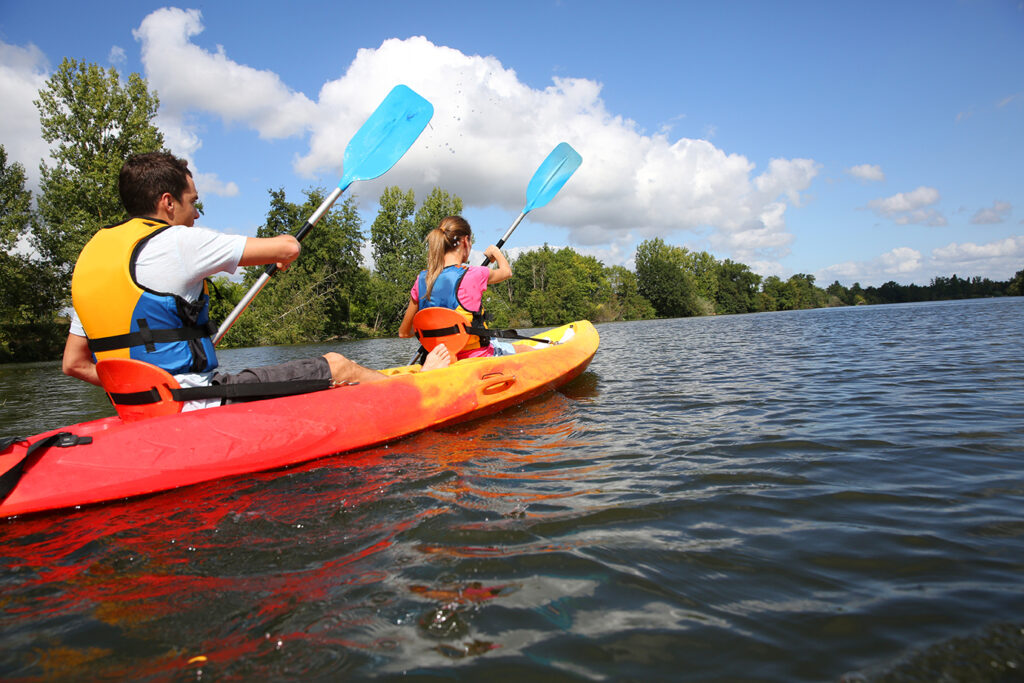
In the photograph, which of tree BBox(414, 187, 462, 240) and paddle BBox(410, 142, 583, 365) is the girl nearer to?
paddle BBox(410, 142, 583, 365)

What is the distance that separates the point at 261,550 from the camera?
75.8 inches

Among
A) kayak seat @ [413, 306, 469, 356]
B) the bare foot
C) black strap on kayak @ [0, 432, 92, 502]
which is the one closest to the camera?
black strap on kayak @ [0, 432, 92, 502]

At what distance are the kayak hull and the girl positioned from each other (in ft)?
2.36

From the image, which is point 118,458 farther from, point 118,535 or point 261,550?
point 261,550

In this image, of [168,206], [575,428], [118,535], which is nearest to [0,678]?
[118,535]

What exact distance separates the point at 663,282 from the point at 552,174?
160 feet

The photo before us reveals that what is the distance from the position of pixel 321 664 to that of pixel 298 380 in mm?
2190

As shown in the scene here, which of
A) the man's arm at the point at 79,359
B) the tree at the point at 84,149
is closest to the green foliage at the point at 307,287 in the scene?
the tree at the point at 84,149

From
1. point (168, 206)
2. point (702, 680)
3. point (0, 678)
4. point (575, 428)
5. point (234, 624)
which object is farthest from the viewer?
point (575, 428)

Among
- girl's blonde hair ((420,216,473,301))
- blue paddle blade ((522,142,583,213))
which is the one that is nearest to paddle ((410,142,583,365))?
blue paddle blade ((522,142,583,213))

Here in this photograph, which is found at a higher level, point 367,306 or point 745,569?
point 367,306

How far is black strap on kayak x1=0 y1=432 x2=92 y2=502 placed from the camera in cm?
241

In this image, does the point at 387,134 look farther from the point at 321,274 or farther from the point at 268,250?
the point at 321,274

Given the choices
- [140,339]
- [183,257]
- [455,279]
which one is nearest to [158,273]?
[183,257]
